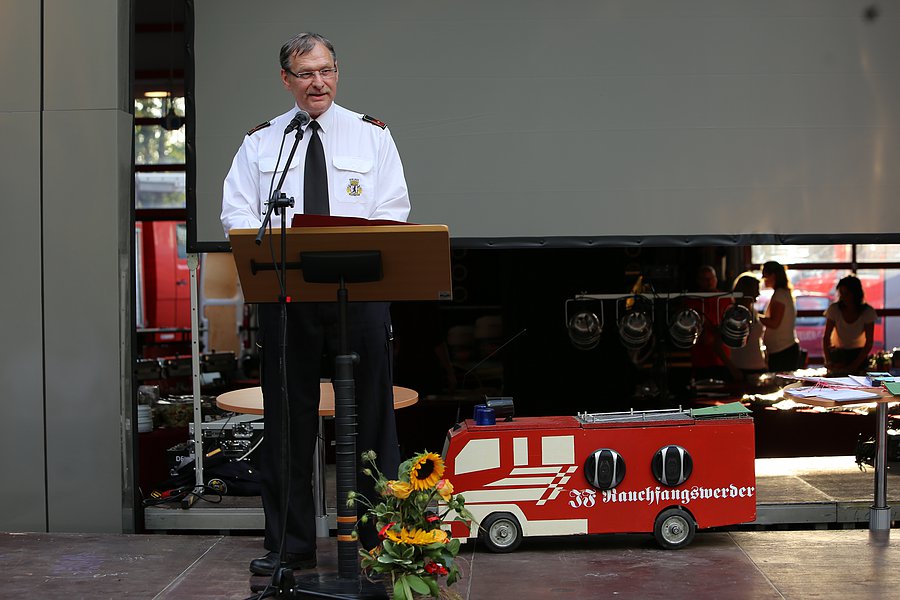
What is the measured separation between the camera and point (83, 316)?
4430mm

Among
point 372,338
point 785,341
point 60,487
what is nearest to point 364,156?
point 372,338

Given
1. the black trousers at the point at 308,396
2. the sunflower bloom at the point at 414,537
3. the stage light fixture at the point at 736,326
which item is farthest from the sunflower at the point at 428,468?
the stage light fixture at the point at 736,326

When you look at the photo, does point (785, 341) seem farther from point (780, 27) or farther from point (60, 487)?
point (60, 487)

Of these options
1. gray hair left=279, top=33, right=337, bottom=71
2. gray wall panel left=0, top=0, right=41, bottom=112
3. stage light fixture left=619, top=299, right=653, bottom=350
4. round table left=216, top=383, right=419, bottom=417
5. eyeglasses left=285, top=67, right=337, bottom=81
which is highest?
gray wall panel left=0, top=0, right=41, bottom=112

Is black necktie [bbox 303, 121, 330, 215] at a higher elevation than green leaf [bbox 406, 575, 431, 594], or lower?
higher

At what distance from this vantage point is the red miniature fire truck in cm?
393

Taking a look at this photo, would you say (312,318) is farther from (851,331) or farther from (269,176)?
(851,331)

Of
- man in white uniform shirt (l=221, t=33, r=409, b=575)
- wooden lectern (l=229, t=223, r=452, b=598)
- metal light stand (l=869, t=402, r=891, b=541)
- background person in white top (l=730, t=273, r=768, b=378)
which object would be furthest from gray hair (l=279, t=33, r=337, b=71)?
background person in white top (l=730, t=273, r=768, b=378)

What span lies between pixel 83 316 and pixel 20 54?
122cm

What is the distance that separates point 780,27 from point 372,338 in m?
2.59

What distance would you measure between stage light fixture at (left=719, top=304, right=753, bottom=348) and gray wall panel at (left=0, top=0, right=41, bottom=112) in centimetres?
436

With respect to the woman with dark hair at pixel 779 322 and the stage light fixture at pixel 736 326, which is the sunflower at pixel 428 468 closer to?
the stage light fixture at pixel 736 326

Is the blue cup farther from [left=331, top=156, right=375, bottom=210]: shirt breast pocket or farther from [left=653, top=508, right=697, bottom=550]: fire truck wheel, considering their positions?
[left=331, top=156, right=375, bottom=210]: shirt breast pocket

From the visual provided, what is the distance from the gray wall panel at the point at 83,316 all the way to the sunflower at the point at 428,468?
1966 millimetres
